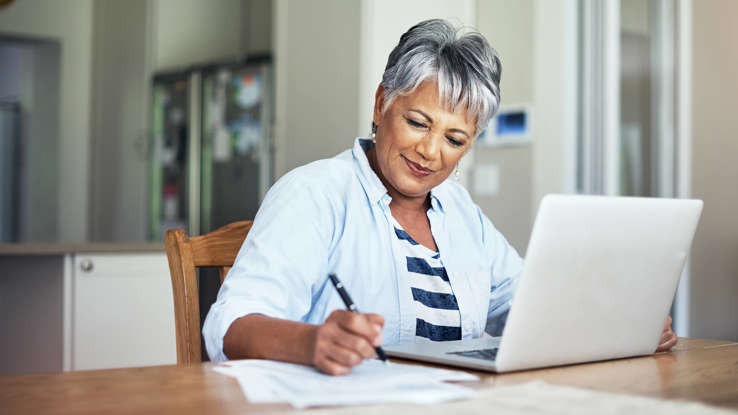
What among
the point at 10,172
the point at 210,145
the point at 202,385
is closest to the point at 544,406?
the point at 202,385

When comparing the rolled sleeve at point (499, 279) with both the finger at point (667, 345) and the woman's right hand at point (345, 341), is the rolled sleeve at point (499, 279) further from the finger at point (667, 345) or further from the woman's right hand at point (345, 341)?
the woman's right hand at point (345, 341)

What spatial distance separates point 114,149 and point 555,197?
5432mm

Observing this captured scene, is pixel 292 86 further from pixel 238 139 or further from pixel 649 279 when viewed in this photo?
pixel 649 279

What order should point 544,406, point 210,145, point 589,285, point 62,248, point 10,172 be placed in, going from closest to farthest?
1. point 544,406
2. point 589,285
3. point 62,248
4. point 210,145
5. point 10,172

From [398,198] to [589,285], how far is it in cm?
53

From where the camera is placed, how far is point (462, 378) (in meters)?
0.91

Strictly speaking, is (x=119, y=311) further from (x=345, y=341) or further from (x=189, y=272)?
(x=345, y=341)

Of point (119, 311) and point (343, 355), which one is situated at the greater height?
point (343, 355)

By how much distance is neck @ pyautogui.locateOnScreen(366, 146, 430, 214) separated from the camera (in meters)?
1.49

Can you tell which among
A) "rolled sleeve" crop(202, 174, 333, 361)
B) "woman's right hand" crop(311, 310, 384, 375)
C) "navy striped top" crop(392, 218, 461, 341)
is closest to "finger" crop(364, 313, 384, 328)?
"woman's right hand" crop(311, 310, 384, 375)

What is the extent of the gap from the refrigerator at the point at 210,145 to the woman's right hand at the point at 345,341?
394 centimetres

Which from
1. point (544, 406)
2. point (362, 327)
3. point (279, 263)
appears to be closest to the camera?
point (544, 406)

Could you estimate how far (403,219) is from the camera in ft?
4.85

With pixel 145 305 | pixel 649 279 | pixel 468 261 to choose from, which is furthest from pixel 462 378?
pixel 145 305
